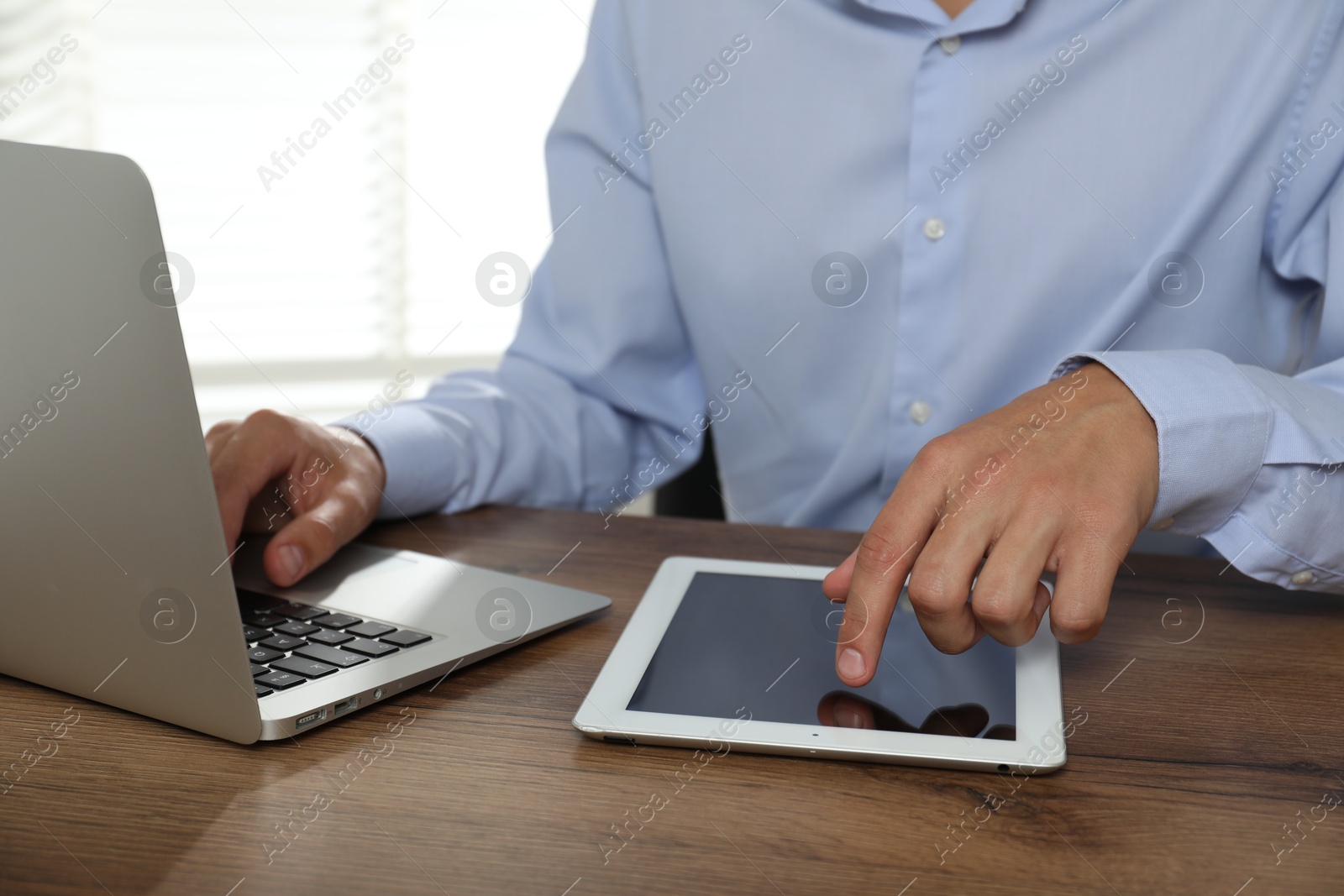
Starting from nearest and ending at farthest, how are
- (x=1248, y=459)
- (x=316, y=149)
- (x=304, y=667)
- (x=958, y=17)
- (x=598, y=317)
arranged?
(x=304, y=667), (x=1248, y=459), (x=958, y=17), (x=598, y=317), (x=316, y=149)

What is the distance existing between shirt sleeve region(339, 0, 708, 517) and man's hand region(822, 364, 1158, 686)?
568mm

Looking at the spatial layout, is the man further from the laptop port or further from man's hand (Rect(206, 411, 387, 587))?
the laptop port

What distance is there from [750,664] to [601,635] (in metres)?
0.11

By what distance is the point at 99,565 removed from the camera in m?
0.46

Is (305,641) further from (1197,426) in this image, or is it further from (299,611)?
(1197,426)

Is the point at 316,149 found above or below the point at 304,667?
above

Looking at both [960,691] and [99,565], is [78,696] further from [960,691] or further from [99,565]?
[960,691]

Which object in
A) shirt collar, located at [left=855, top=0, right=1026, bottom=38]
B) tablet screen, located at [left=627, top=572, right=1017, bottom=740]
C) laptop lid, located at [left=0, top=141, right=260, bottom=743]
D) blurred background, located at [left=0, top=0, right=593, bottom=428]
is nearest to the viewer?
laptop lid, located at [left=0, top=141, right=260, bottom=743]

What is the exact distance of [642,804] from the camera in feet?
1.45

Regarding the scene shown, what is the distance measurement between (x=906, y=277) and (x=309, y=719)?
70cm

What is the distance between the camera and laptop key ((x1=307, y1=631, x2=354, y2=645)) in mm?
574

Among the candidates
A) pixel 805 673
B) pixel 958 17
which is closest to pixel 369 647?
pixel 805 673

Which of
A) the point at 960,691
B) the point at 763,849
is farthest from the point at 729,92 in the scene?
the point at 763,849

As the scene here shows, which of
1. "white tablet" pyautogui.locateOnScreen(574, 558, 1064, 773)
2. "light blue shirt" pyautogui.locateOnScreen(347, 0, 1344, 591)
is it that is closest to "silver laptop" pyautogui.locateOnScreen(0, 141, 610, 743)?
"white tablet" pyautogui.locateOnScreen(574, 558, 1064, 773)
